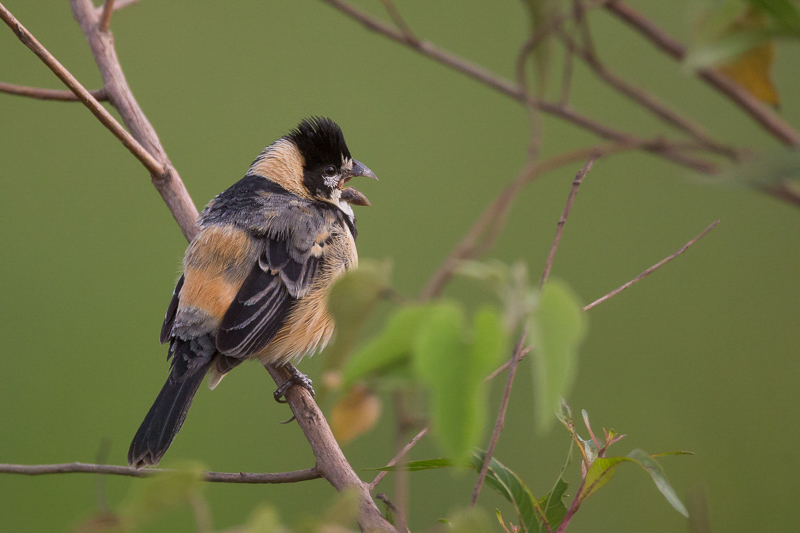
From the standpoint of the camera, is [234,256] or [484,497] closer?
[234,256]

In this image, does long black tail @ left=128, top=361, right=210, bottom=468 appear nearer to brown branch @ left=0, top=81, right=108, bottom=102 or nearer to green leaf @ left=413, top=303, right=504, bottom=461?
brown branch @ left=0, top=81, right=108, bottom=102

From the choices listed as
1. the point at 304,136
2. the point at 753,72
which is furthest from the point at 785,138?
the point at 304,136

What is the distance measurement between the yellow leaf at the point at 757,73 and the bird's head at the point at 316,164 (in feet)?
5.06

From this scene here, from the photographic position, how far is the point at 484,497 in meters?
3.20

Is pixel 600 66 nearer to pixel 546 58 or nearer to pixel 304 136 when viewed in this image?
pixel 546 58

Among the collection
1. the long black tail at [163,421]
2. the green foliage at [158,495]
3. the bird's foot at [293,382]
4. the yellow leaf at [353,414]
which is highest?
the green foliage at [158,495]

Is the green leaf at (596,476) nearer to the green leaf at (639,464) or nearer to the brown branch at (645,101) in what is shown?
the green leaf at (639,464)

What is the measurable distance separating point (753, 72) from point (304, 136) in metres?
1.65

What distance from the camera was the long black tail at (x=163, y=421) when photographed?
1.63 m

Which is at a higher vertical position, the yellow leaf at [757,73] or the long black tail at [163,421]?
the yellow leaf at [757,73]

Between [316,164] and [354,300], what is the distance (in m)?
1.87

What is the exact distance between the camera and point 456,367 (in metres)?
0.49

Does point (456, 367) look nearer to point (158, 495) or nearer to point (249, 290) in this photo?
point (158, 495)

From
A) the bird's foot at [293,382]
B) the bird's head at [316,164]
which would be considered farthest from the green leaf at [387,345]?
the bird's head at [316,164]
